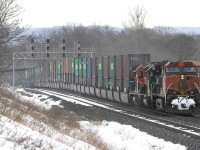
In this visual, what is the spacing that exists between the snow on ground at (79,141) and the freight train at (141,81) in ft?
21.8

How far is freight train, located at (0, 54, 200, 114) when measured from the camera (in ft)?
73.2

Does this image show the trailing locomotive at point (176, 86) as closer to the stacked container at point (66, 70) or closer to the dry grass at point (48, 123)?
the dry grass at point (48, 123)

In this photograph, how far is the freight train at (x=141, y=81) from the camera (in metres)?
22.3

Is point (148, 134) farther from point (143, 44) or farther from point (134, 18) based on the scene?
point (134, 18)

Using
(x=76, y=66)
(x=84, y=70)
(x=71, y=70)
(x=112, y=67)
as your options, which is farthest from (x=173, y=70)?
(x=71, y=70)

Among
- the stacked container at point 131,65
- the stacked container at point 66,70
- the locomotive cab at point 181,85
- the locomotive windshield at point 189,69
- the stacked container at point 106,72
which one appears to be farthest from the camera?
the stacked container at point 66,70

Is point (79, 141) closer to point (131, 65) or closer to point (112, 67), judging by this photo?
point (131, 65)

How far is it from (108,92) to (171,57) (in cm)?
4466

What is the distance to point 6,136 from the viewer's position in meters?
7.61

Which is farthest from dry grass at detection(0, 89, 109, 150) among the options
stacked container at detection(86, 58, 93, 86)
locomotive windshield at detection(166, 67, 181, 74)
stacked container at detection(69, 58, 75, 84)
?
stacked container at detection(69, 58, 75, 84)

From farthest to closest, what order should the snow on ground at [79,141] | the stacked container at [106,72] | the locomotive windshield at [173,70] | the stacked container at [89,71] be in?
the stacked container at [89,71], the stacked container at [106,72], the locomotive windshield at [173,70], the snow on ground at [79,141]

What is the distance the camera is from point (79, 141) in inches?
383

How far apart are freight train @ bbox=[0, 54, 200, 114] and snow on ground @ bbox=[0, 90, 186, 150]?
21.8 ft

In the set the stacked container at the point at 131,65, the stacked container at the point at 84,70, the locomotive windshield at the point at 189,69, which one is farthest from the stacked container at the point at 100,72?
the locomotive windshield at the point at 189,69
